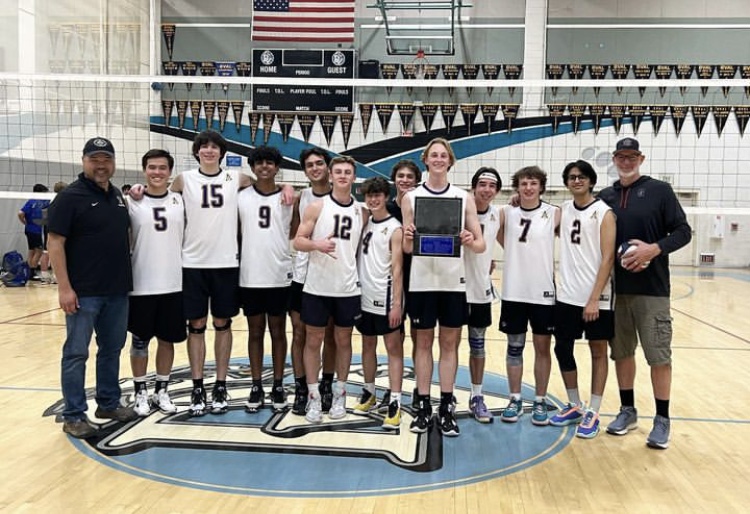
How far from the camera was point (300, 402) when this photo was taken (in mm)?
4852

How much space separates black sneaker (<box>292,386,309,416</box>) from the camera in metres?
4.82

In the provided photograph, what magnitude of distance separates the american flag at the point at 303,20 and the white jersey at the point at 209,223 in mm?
8394

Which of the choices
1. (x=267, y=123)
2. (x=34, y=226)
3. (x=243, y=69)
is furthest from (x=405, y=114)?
(x=34, y=226)

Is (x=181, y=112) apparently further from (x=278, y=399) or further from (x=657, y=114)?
(x=278, y=399)

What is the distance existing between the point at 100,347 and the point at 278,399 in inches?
53.1

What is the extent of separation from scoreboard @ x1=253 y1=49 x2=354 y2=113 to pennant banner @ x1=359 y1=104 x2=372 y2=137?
315 mm

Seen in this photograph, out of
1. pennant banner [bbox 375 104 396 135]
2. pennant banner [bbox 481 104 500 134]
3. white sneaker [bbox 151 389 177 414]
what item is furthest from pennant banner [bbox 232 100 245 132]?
white sneaker [bbox 151 389 177 414]

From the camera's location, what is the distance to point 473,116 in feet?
52.3

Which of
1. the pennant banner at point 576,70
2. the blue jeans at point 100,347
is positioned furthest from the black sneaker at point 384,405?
the pennant banner at point 576,70

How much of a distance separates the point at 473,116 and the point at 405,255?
1210 cm

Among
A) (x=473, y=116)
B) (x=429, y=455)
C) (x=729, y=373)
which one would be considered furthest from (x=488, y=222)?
(x=473, y=116)

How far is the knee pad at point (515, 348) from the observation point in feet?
15.4

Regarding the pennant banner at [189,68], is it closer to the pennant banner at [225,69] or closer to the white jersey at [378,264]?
the pennant banner at [225,69]

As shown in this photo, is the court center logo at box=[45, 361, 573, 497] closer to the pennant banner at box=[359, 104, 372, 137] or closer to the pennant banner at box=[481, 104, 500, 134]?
the pennant banner at box=[481, 104, 500, 134]
